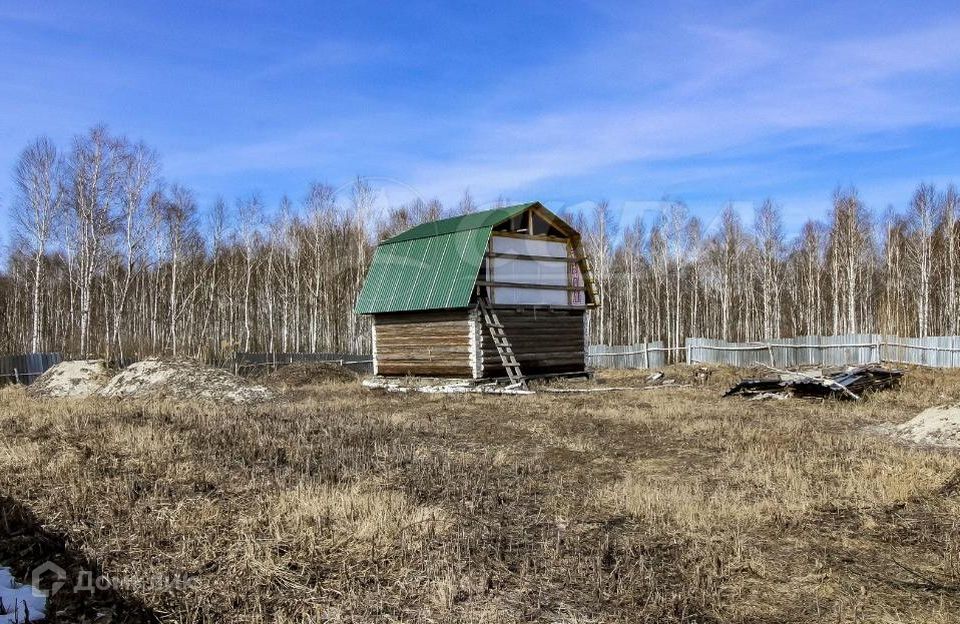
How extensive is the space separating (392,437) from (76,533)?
5664mm

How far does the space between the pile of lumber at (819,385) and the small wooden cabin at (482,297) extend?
7.25 meters

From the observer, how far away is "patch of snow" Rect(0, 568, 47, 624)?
12.9ft

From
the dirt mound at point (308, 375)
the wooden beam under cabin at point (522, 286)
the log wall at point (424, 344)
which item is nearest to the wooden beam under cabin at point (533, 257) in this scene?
the wooden beam under cabin at point (522, 286)

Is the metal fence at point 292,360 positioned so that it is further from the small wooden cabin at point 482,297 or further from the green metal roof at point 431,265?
the small wooden cabin at point 482,297

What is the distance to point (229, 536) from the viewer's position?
5.46 metres

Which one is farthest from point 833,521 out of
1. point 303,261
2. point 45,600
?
point 303,261

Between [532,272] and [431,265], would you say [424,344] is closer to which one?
[431,265]

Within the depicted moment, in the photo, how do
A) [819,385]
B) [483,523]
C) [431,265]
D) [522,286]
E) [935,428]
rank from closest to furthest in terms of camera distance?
[483,523] < [935,428] < [819,385] < [522,286] < [431,265]

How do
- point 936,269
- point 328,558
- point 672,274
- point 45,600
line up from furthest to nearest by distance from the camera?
point 672,274 < point 936,269 < point 328,558 < point 45,600

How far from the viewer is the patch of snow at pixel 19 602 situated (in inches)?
155

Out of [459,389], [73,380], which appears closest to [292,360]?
[73,380]

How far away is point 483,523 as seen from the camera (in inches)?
237

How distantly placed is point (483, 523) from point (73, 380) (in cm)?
1875

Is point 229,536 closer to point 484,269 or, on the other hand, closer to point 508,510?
point 508,510
